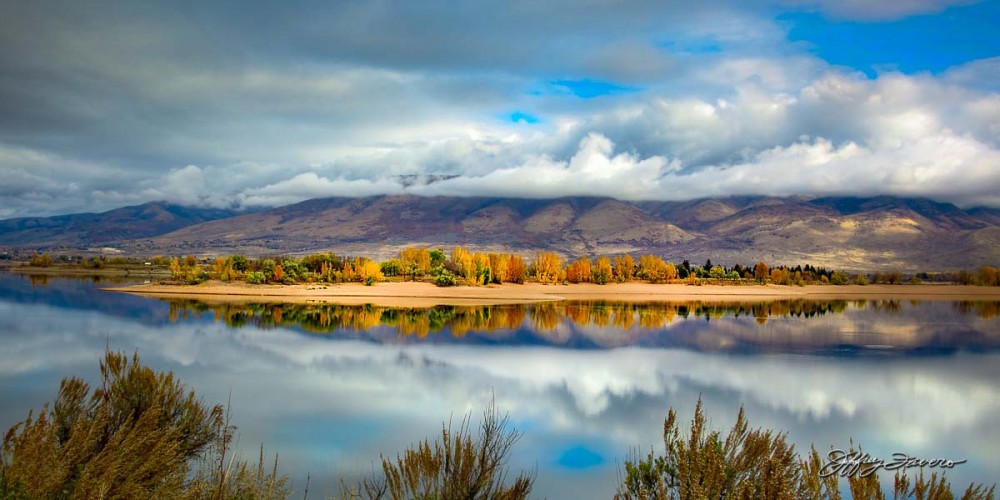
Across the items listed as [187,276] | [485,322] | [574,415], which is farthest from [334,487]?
[187,276]

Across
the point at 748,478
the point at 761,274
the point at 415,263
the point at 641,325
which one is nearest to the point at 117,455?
the point at 748,478

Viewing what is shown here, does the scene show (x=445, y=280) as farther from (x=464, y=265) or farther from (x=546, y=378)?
(x=546, y=378)

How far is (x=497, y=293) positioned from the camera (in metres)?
93.7

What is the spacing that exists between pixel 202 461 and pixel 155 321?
41.3 meters

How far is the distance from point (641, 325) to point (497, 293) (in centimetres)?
4133

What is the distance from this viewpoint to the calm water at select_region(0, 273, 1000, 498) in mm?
17578

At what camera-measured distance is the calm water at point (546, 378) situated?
57.7 ft

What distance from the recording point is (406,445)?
16672 millimetres

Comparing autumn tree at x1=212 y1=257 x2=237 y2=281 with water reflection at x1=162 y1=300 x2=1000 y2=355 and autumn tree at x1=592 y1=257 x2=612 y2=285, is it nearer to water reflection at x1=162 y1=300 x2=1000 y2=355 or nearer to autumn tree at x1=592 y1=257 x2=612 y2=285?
water reflection at x1=162 y1=300 x2=1000 y2=355

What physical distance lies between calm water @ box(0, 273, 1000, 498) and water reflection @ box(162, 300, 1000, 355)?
354 mm

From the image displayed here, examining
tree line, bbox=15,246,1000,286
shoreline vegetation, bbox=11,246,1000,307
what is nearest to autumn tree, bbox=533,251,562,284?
tree line, bbox=15,246,1000,286

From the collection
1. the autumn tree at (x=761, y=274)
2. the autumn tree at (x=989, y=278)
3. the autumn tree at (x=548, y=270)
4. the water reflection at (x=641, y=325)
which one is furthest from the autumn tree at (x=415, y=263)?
the autumn tree at (x=989, y=278)

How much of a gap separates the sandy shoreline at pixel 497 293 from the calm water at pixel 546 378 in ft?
72.8

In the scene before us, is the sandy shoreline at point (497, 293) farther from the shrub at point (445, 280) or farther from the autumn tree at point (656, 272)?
the autumn tree at point (656, 272)
